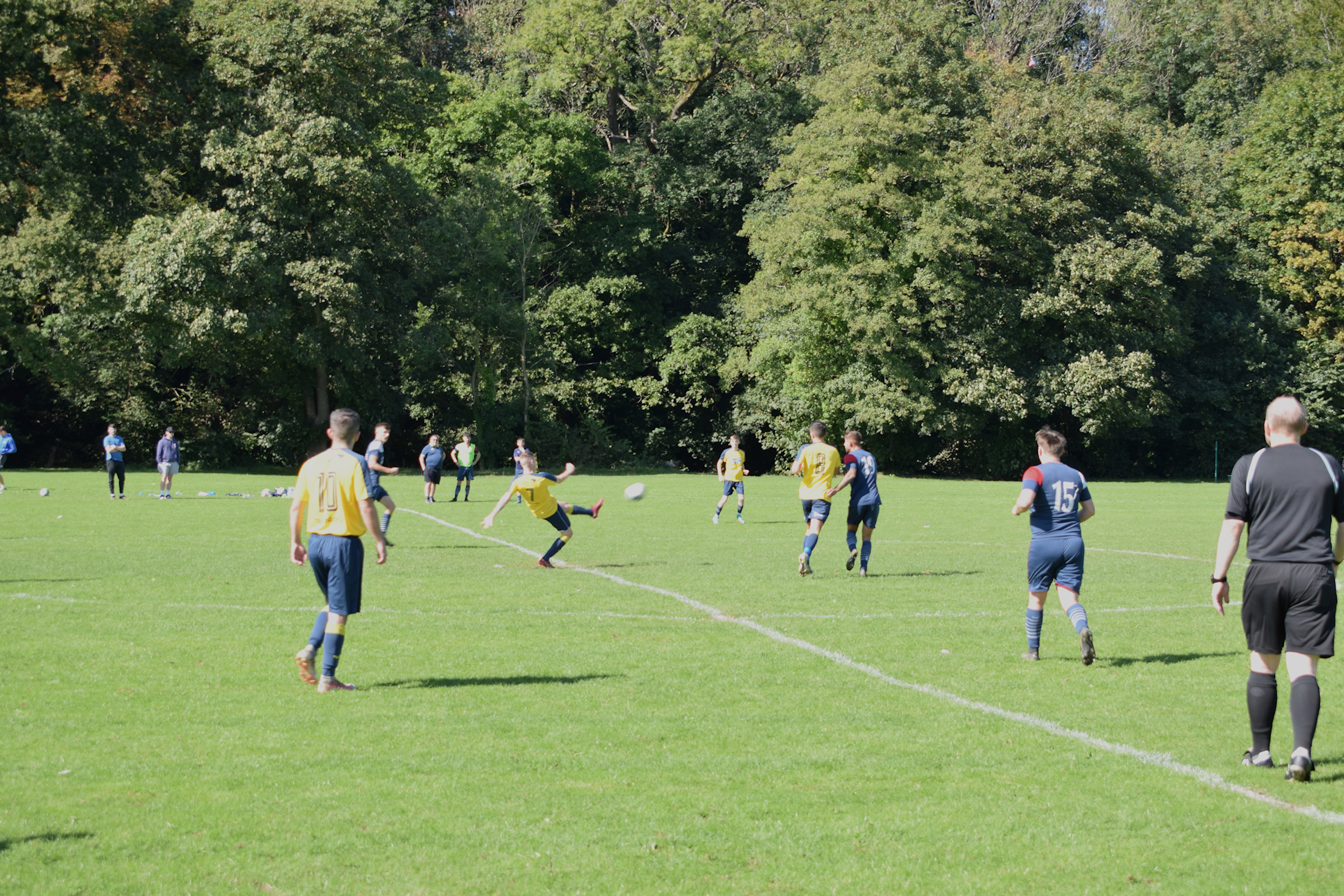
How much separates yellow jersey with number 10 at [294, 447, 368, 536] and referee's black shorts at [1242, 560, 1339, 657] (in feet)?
19.1

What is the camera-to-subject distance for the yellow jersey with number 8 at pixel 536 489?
599 inches

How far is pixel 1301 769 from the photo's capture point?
6.44m

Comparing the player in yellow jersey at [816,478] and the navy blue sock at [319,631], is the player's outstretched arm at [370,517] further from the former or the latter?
the player in yellow jersey at [816,478]

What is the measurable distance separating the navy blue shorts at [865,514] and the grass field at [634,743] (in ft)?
3.03

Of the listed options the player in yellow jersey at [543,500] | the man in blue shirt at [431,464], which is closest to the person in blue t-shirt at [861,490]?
the player in yellow jersey at [543,500]

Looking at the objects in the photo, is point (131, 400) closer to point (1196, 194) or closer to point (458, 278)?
point (458, 278)

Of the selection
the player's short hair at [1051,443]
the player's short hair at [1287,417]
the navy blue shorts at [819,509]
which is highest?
the player's short hair at [1287,417]

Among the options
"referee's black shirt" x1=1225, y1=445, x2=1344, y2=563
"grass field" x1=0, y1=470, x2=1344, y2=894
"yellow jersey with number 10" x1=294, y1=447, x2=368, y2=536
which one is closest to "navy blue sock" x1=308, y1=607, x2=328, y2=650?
"grass field" x1=0, y1=470, x2=1344, y2=894

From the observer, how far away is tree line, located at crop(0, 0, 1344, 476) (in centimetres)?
4278

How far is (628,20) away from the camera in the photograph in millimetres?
55000

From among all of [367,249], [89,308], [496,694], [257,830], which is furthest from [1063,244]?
[257,830]

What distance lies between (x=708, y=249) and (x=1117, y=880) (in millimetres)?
53087

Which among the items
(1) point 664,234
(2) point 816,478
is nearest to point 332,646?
(2) point 816,478

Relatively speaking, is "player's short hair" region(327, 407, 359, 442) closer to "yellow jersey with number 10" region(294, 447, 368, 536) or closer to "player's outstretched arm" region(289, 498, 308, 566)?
"yellow jersey with number 10" region(294, 447, 368, 536)
